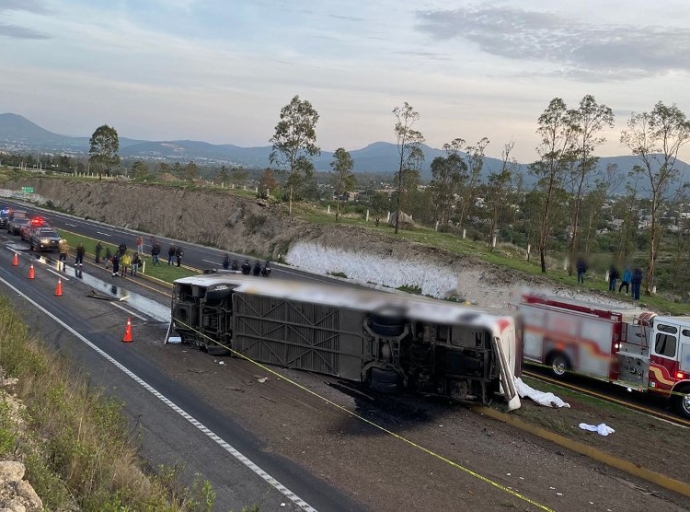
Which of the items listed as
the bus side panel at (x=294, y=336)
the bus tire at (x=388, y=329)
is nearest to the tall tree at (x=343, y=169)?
the bus side panel at (x=294, y=336)

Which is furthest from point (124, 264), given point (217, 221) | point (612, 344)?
point (612, 344)

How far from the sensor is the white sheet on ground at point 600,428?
12625mm

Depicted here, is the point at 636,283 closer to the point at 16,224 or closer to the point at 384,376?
the point at 384,376

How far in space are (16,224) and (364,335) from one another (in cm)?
3704

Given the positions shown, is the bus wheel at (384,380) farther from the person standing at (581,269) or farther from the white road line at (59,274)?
the white road line at (59,274)

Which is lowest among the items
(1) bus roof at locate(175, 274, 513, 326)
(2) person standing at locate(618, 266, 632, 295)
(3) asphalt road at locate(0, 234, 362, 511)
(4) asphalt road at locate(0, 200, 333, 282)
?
(4) asphalt road at locate(0, 200, 333, 282)

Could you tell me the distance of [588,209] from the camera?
2109 inches

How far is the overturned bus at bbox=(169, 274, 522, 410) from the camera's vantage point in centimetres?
1338

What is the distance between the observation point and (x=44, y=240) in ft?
117

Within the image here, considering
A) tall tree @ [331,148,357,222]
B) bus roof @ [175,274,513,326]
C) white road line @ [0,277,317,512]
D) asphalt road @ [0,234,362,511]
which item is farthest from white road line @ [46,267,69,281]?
tall tree @ [331,148,357,222]

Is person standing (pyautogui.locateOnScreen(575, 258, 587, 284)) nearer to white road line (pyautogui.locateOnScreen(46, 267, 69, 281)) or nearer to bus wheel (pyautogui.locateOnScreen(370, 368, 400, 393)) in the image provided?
bus wheel (pyautogui.locateOnScreen(370, 368, 400, 393))

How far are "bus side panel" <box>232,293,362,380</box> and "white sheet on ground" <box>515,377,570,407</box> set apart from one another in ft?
13.2

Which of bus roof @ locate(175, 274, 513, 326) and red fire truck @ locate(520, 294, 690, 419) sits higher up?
bus roof @ locate(175, 274, 513, 326)

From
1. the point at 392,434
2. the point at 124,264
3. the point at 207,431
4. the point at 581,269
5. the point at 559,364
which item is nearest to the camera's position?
the point at 207,431
